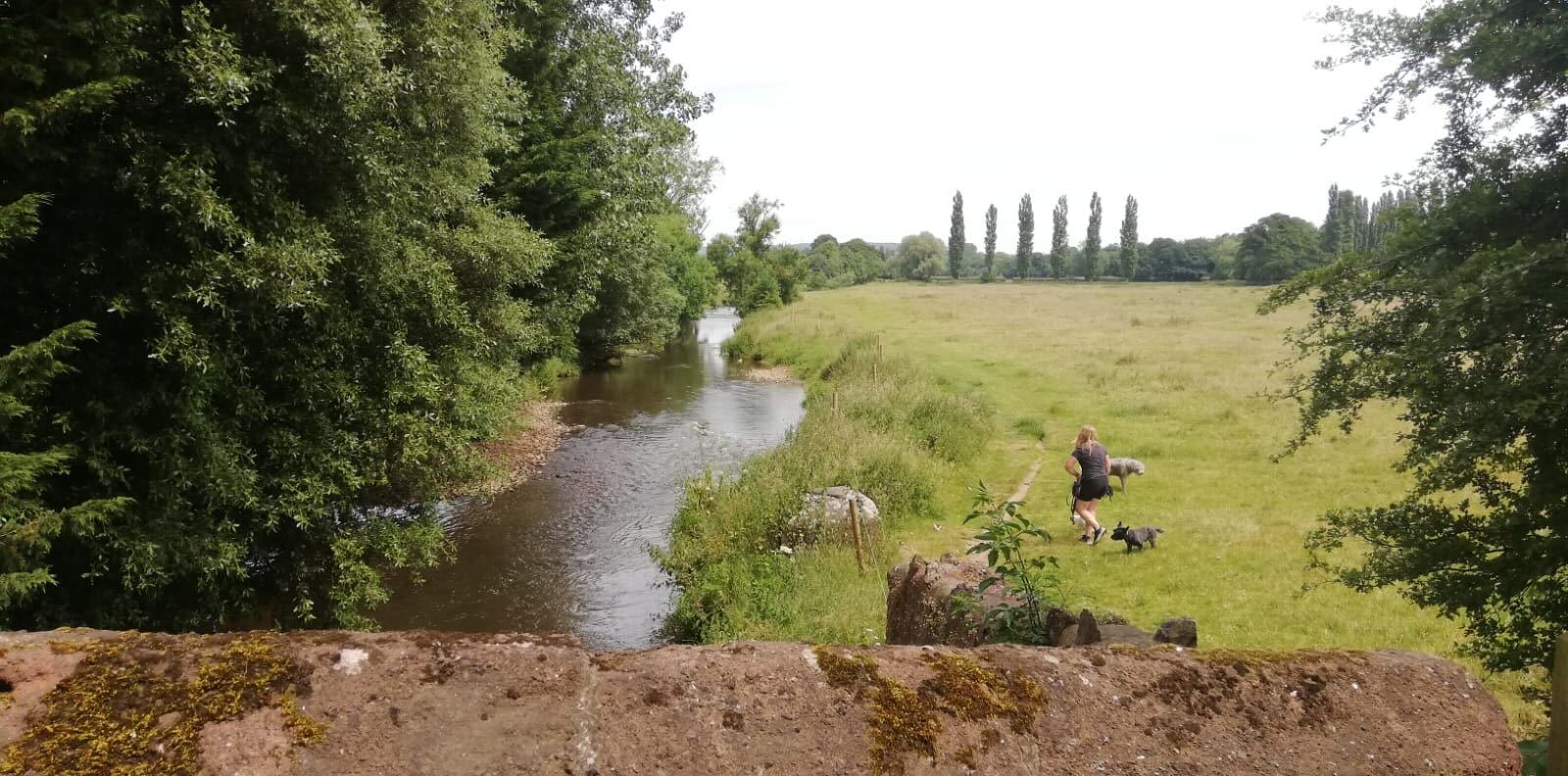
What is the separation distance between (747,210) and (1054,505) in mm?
64124

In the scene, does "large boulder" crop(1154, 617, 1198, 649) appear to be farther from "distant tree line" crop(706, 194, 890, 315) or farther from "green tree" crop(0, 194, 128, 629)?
"distant tree line" crop(706, 194, 890, 315)

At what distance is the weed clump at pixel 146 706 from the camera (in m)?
1.88

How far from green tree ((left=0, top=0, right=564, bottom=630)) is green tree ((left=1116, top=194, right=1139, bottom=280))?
11938cm

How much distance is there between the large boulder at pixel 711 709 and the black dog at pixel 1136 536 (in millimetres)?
10850

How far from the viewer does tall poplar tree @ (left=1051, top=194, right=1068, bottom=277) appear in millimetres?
134750

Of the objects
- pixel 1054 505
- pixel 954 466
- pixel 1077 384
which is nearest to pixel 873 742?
pixel 1054 505

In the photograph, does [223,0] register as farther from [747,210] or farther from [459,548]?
[747,210]

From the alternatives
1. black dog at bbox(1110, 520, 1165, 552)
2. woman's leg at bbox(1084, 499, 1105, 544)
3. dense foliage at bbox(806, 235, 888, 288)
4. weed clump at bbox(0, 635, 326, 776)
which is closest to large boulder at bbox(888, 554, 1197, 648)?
weed clump at bbox(0, 635, 326, 776)

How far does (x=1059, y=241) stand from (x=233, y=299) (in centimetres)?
13842

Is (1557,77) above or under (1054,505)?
above

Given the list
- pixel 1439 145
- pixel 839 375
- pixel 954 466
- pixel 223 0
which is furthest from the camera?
pixel 839 375

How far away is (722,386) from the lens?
122ft

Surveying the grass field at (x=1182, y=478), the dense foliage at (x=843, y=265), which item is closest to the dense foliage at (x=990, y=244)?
the dense foliage at (x=843, y=265)

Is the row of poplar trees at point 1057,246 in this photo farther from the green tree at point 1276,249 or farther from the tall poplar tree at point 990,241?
the green tree at point 1276,249
